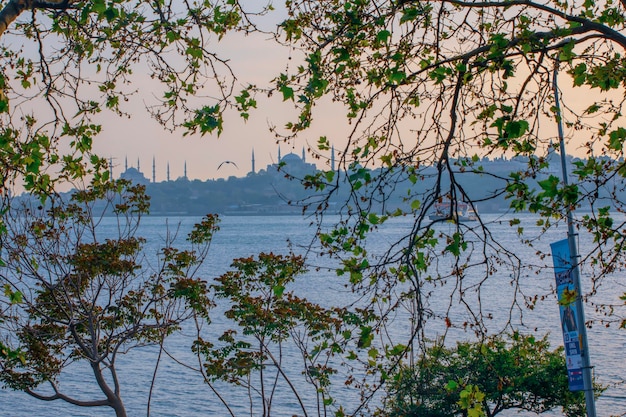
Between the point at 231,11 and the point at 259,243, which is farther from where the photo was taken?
the point at 259,243

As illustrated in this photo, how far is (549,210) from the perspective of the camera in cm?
514

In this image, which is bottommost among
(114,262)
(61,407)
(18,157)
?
(61,407)

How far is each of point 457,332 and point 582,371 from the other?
2615cm

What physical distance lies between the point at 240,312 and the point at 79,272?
8.97ft

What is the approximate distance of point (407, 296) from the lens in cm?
491

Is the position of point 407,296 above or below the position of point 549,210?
below

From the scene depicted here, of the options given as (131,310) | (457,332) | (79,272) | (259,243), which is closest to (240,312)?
(131,310)

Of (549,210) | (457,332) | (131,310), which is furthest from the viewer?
(457,332)

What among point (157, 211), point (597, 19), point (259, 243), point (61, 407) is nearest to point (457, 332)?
point (61, 407)

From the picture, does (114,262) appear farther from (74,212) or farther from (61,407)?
(61,407)

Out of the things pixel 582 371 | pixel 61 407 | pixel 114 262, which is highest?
pixel 114 262

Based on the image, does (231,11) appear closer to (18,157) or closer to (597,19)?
(18,157)

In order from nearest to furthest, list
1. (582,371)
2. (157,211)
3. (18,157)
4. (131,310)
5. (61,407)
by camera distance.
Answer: (18,157) → (582,371) → (131,310) → (61,407) → (157,211)

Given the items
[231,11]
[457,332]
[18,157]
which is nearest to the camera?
[18,157]
